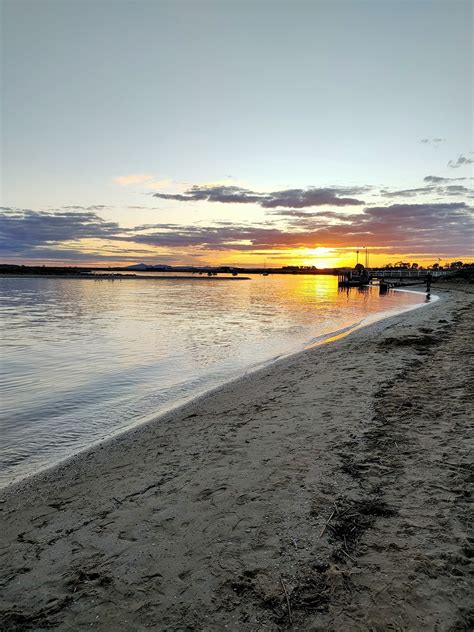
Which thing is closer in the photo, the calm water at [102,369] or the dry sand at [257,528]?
the dry sand at [257,528]

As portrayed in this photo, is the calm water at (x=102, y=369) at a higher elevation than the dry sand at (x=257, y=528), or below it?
below

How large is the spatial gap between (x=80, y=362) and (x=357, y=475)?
12039 mm

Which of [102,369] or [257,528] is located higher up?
[257,528]

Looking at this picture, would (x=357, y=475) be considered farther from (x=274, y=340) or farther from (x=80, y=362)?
(x=274, y=340)

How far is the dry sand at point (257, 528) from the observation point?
2943 millimetres

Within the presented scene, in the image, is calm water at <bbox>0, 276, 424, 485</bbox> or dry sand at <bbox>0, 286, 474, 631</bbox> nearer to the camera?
dry sand at <bbox>0, 286, 474, 631</bbox>

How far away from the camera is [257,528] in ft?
12.7

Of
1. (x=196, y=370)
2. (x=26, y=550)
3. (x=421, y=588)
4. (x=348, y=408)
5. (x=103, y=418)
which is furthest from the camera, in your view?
(x=196, y=370)

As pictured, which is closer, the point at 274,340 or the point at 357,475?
the point at 357,475

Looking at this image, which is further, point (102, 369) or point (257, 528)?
point (102, 369)

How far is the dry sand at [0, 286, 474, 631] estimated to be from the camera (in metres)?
2.94

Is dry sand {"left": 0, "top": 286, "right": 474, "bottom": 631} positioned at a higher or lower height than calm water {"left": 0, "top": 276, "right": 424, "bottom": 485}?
higher

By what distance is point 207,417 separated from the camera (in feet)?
25.9

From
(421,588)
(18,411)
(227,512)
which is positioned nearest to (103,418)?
(18,411)
